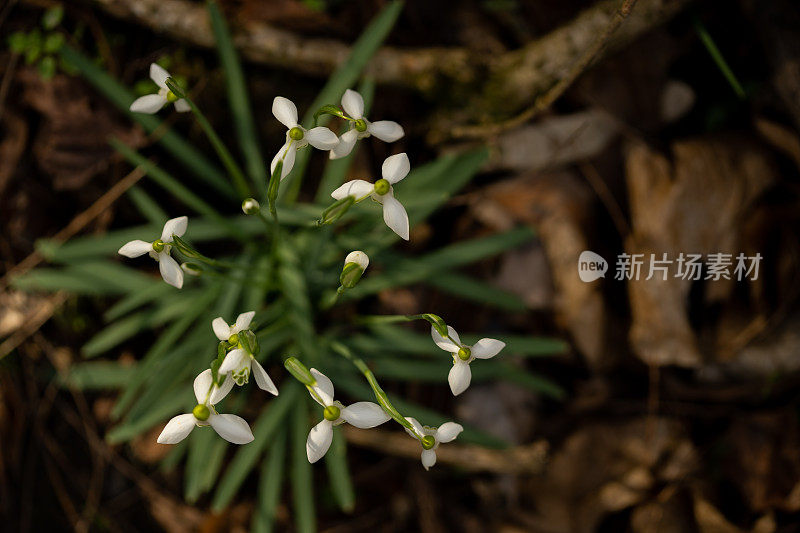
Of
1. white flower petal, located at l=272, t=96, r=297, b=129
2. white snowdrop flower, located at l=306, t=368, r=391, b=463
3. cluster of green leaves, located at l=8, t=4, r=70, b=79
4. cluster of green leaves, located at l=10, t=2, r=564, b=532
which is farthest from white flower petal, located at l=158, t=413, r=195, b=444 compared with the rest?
cluster of green leaves, located at l=8, t=4, r=70, b=79

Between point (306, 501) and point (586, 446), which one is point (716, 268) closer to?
point (586, 446)

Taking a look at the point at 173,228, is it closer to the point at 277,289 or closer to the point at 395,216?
the point at 395,216

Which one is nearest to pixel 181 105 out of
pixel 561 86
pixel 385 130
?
pixel 385 130

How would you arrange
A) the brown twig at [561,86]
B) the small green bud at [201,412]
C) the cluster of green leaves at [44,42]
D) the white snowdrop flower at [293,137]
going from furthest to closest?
1. the cluster of green leaves at [44,42]
2. the brown twig at [561,86]
3. the white snowdrop flower at [293,137]
4. the small green bud at [201,412]

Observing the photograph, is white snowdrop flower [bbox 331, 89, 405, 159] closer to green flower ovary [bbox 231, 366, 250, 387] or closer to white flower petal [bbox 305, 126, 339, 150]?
white flower petal [bbox 305, 126, 339, 150]

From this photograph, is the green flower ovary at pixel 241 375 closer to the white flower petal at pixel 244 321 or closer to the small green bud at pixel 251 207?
the white flower petal at pixel 244 321

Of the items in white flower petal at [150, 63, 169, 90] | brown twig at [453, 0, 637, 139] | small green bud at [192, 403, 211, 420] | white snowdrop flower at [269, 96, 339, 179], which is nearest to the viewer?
small green bud at [192, 403, 211, 420]

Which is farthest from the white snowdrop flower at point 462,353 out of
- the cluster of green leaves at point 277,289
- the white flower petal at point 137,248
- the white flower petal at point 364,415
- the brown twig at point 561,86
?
the brown twig at point 561,86
